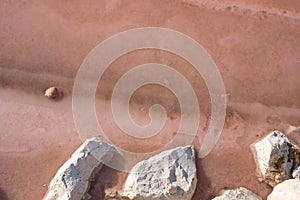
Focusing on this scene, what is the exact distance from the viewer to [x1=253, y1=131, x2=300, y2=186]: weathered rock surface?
24.8 ft

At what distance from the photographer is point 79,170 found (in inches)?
290

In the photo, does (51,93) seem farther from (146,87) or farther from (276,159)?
(276,159)

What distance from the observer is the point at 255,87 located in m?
8.78

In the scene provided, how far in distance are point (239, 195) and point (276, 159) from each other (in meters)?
0.99

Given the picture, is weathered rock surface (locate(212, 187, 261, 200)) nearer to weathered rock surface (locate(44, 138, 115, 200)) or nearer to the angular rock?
the angular rock

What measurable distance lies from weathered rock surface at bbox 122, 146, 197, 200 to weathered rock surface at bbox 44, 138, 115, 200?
63 cm

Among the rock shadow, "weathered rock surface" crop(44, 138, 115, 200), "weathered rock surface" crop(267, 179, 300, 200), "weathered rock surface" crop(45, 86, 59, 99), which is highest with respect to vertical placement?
"weathered rock surface" crop(45, 86, 59, 99)

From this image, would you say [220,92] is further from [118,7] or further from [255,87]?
[118,7]

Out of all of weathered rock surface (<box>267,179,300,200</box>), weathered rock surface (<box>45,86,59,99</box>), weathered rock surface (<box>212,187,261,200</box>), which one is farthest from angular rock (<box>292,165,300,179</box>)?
weathered rock surface (<box>45,86,59,99</box>)

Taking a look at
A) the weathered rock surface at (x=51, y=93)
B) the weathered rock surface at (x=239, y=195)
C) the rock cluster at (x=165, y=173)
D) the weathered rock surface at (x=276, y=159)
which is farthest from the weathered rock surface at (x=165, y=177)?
the weathered rock surface at (x=51, y=93)

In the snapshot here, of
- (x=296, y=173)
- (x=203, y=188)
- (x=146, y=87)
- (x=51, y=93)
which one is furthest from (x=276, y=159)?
(x=51, y=93)

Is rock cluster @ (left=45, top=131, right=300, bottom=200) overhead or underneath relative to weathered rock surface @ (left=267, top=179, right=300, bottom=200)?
overhead

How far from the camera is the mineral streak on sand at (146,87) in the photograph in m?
7.74

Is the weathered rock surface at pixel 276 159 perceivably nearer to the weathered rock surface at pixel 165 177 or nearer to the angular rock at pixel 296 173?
the angular rock at pixel 296 173
